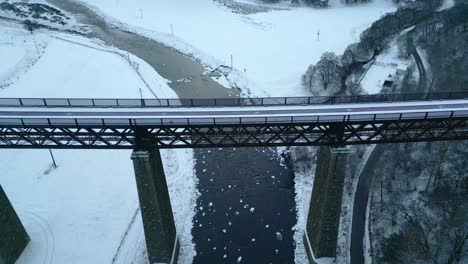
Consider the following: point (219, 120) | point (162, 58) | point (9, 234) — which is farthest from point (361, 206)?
point (162, 58)

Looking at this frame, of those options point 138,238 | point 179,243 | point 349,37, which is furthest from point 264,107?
point 349,37

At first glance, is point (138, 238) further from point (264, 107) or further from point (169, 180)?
point (264, 107)

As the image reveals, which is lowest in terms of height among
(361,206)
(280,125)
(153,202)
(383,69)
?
(361,206)

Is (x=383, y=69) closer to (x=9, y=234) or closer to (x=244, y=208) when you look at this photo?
(x=244, y=208)

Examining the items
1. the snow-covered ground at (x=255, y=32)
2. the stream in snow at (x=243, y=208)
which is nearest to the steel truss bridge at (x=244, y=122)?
the stream in snow at (x=243, y=208)

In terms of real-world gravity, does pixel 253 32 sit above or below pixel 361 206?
above

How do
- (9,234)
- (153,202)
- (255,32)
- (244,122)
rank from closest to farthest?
(244,122) → (153,202) → (9,234) → (255,32)

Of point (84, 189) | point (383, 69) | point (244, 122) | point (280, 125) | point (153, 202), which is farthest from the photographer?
point (383, 69)

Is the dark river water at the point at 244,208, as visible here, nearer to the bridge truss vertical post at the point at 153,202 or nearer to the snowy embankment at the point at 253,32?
the bridge truss vertical post at the point at 153,202

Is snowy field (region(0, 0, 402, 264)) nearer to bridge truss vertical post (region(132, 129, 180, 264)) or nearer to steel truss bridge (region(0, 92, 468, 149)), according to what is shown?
bridge truss vertical post (region(132, 129, 180, 264))
